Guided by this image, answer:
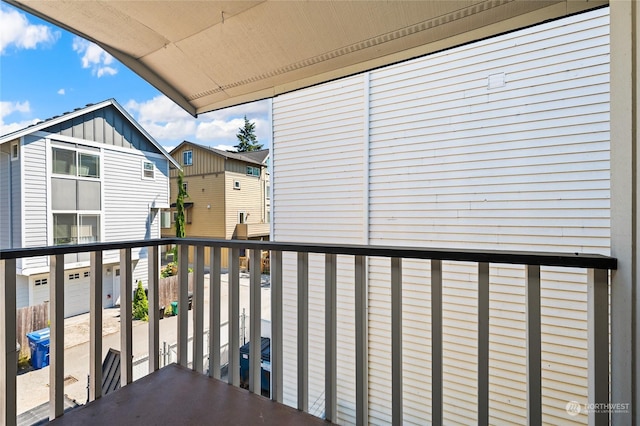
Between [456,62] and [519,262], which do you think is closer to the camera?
[519,262]

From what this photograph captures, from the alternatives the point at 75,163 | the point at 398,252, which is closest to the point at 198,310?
the point at 398,252

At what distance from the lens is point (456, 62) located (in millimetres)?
2748

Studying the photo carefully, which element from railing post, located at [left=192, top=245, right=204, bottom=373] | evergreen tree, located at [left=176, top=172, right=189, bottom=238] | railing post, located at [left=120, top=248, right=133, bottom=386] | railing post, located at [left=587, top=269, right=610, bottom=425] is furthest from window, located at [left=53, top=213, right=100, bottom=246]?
railing post, located at [left=587, top=269, right=610, bottom=425]

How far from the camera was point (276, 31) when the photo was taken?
4.68 ft

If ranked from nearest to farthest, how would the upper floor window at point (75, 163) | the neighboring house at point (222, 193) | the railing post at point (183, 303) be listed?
1. the railing post at point (183, 303)
2. the upper floor window at point (75, 163)
3. the neighboring house at point (222, 193)

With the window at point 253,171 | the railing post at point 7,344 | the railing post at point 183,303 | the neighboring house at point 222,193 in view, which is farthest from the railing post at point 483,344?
the window at point 253,171

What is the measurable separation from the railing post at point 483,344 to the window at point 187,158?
10.6ft

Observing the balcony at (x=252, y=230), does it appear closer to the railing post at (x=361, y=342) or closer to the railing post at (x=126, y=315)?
the railing post at (x=126, y=315)

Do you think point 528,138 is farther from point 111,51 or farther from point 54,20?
point 54,20

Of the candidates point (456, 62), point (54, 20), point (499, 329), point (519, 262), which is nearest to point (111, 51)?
point (54, 20)

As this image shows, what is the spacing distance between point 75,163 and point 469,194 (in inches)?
136

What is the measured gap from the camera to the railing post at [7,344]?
4.06ft

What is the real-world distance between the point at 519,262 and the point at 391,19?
1.13m

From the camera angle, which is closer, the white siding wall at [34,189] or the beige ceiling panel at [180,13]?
the beige ceiling panel at [180,13]
